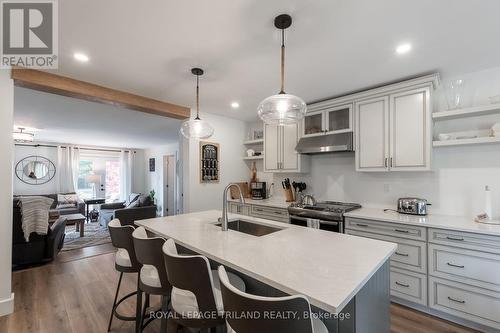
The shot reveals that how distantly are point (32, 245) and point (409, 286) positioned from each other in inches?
200

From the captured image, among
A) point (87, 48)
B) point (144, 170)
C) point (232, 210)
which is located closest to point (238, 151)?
point (232, 210)

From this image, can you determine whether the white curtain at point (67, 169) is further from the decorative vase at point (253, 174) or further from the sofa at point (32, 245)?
the decorative vase at point (253, 174)

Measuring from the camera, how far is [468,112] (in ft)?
7.52

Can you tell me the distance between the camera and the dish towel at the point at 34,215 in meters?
3.28

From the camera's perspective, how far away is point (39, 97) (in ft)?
10.7

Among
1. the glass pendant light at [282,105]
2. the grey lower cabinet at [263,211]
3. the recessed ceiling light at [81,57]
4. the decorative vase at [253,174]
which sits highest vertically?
the recessed ceiling light at [81,57]

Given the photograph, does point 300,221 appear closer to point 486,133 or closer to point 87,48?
point 486,133

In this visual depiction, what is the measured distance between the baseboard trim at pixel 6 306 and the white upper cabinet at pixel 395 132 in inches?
160

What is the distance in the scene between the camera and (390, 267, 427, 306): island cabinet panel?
2221 millimetres

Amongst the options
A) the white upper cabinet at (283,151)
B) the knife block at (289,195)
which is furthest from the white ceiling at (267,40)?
the knife block at (289,195)

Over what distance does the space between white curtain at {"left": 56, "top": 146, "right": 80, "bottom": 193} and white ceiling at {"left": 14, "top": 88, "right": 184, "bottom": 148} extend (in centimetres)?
120

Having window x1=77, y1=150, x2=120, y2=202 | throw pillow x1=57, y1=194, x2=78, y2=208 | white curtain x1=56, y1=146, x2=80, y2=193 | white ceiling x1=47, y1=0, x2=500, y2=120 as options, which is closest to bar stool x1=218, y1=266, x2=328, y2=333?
white ceiling x1=47, y1=0, x2=500, y2=120

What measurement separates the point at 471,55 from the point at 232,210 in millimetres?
3702

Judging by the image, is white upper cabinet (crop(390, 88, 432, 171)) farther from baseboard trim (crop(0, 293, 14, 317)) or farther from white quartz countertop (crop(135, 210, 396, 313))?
baseboard trim (crop(0, 293, 14, 317))
